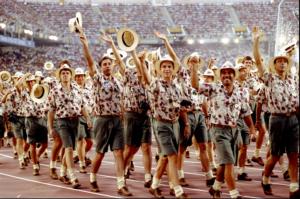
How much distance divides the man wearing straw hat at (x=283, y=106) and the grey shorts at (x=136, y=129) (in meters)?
1.91

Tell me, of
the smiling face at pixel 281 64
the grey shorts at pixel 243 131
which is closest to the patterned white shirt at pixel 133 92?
the grey shorts at pixel 243 131

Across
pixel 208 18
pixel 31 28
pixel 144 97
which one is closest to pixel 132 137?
pixel 144 97

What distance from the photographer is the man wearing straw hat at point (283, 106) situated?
6832mm

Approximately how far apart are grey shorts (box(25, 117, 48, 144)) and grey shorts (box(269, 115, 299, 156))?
4.53 meters

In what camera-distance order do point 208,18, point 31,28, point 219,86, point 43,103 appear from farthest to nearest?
point 208,18 → point 31,28 → point 43,103 → point 219,86

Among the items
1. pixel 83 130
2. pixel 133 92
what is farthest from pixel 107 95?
pixel 83 130

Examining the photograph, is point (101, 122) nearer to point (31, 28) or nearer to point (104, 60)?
point (104, 60)

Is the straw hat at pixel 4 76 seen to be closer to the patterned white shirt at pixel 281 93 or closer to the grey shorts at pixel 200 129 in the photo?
the grey shorts at pixel 200 129

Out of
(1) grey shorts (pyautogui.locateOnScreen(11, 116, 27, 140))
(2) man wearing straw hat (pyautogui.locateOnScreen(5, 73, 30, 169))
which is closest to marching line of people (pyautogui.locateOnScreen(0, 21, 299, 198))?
(2) man wearing straw hat (pyautogui.locateOnScreen(5, 73, 30, 169))

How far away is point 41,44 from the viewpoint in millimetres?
37469

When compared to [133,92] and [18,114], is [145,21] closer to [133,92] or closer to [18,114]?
[18,114]

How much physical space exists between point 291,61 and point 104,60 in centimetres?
251

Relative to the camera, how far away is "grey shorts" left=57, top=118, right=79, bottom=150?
26.9 ft

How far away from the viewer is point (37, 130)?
9844mm
